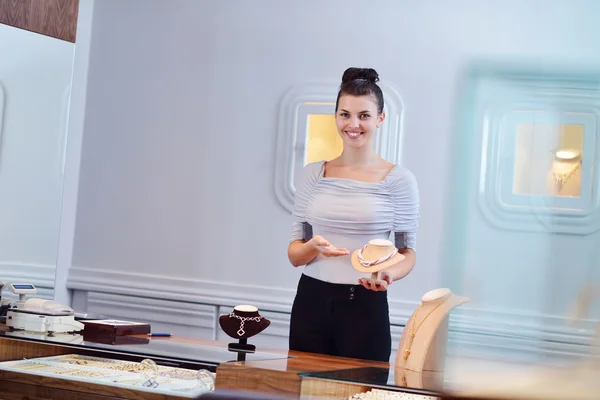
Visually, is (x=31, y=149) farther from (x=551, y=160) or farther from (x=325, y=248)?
(x=551, y=160)

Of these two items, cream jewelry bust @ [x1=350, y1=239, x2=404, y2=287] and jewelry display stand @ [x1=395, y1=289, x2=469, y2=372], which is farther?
cream jewelry bust @ [x1=350, y1=239, x2=404, y2=287]

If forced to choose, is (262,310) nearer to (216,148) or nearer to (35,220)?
(216,148)

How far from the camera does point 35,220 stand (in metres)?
4.65

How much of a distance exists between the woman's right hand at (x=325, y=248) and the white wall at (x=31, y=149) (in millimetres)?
2291

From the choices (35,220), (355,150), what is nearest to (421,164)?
(355,150)

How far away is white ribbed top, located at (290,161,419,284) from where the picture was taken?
308cm

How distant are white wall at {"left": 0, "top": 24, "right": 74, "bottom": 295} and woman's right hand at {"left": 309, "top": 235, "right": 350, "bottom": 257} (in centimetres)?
229

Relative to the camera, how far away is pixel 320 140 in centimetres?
490

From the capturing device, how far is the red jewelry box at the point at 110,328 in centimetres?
290

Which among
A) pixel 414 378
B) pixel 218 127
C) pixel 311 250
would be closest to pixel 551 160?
pixel 414 378

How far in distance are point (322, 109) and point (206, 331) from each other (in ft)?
5.26

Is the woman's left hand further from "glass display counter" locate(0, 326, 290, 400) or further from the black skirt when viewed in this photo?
"glass display counter" locate(0, 326, 290, 400)

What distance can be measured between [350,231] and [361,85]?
1.99 ft

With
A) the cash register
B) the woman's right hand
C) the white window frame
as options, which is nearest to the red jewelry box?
the cash register
